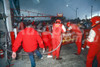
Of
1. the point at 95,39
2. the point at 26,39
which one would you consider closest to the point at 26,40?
the point at 26,39

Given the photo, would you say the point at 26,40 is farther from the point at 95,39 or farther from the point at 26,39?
the point at 95,39

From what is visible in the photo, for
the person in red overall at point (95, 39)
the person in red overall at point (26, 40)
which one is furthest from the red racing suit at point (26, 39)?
the person in red overall at point (95, 39)

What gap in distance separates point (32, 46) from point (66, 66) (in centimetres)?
196

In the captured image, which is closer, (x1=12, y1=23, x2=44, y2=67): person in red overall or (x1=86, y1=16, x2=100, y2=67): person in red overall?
(x1=86, y1=16, x2=100, y2=67): person in red overall

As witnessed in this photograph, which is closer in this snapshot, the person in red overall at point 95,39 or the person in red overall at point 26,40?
the person in red overall at point 95,39

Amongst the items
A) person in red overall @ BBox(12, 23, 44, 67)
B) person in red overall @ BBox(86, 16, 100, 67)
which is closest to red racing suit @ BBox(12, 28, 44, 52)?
person in red overall @ BBox(12, 23, 44, 67)

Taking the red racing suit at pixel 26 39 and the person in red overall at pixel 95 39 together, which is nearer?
the person in red overall at pixel 95 39

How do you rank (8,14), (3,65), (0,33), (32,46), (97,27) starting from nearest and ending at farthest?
(97,27)
(32,46)
(3,65)
(0,33)
(8,14)

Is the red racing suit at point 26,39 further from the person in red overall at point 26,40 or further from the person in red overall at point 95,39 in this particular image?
the person in red overall at point 95,39

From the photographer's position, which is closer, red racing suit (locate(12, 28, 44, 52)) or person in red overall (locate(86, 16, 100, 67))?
person in red overall (locate(86, 16, 100, 67))

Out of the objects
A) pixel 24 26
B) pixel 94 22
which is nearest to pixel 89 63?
pixel 94 22

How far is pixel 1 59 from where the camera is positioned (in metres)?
3.81

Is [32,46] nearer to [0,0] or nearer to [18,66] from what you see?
[18,66]

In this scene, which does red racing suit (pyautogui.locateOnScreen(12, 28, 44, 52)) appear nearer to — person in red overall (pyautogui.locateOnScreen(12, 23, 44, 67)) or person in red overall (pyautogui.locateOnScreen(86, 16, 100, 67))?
person in red overall (pyautogui.locateOnScreen(12, 23, 44, 67))
